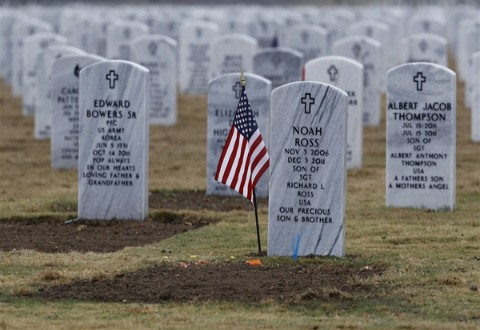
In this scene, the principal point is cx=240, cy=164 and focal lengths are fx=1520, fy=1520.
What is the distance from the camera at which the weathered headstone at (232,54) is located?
28.9 metres

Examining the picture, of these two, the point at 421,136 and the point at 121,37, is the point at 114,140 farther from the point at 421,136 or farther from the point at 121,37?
the point at 121,37

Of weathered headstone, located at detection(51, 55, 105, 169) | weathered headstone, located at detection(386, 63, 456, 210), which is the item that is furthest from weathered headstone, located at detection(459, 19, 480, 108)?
weathered headstone, located at detection(386, 63, 456, 210)

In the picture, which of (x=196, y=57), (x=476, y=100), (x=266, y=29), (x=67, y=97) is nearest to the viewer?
(x=67, y=97)

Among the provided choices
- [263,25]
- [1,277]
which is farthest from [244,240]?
[263,25]

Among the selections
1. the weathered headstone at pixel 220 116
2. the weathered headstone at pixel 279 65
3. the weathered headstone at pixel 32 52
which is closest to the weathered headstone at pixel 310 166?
the weathered headstone at pixel 220 116

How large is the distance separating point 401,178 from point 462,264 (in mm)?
3576

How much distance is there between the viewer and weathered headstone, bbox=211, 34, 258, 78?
2893 centimetres

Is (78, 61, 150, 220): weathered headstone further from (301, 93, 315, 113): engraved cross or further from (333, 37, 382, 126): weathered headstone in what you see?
Result: (333, 37, 382, 126): weathered headstone

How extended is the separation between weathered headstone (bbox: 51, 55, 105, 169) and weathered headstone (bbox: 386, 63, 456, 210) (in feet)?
15.7

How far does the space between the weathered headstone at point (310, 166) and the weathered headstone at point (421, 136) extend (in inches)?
126

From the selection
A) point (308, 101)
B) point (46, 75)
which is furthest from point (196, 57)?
point (308, 101)

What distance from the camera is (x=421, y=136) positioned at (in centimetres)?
1591

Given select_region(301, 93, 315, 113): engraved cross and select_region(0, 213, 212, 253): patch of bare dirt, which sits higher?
select_region(301, 93, 315, 113): engraved cross

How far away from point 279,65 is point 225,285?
1192 centimetres
